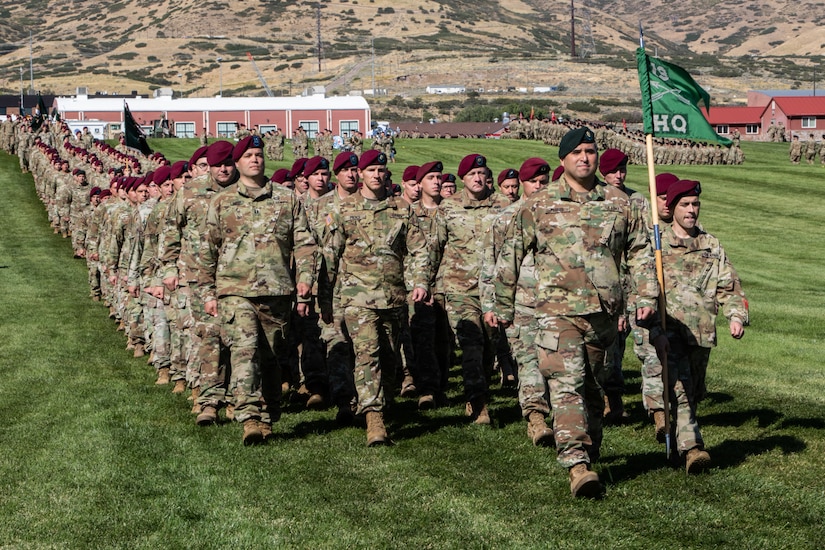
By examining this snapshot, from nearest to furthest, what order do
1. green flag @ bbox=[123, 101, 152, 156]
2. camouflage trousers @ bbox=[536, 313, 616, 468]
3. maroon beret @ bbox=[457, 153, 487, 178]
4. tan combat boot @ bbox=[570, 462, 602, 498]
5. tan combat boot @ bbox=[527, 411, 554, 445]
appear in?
tan combat boot @ bbox=[570, 462, 602, 498]
camouflage trousers @ bbox=[536, 313, 616, 468]
tan combat boot @ bbox=[527, 411, 554, 445]
maroon beret @ bbox=[457, 153, 487, 178]
green flag @ bbox=[123, 101, 152, 156]

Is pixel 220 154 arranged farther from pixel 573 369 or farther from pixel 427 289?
pixel 573 369

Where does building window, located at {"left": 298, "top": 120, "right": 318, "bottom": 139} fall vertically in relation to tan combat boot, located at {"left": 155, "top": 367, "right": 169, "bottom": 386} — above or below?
above

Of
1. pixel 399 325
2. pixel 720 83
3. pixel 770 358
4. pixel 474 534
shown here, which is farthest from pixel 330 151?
pixel 720 83

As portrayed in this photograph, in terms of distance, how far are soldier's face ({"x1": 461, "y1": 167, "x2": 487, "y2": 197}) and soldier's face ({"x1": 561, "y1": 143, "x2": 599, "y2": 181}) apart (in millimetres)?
3541

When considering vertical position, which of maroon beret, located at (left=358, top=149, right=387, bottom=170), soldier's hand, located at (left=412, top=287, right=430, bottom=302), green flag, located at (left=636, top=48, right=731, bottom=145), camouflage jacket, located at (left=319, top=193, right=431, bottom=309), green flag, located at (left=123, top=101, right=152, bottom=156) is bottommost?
soldier's hand, located at (left=412, top=287, right=430, bottom=302)

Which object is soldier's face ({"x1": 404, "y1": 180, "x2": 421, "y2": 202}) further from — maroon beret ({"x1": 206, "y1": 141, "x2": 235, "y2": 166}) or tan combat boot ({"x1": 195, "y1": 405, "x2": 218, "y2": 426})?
tan combat boot ({"x1": 195, "y1": 405, "x2": 218, "y2": 426})

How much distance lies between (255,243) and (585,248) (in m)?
3.12

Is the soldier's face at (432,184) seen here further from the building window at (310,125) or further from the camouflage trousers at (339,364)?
the building window at (310,125)

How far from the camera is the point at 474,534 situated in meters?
7.02

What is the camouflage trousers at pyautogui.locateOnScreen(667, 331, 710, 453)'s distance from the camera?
8.47m

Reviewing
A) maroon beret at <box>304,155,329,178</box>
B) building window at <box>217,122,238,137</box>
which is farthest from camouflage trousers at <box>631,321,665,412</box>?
building window at <box>217,122,238,137</box>

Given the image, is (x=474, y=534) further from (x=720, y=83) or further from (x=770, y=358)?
(x=720, y=83)

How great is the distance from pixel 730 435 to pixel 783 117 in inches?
3367

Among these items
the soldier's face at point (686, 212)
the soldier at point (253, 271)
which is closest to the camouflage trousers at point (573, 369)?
the soldier's face at point (686, 212)
